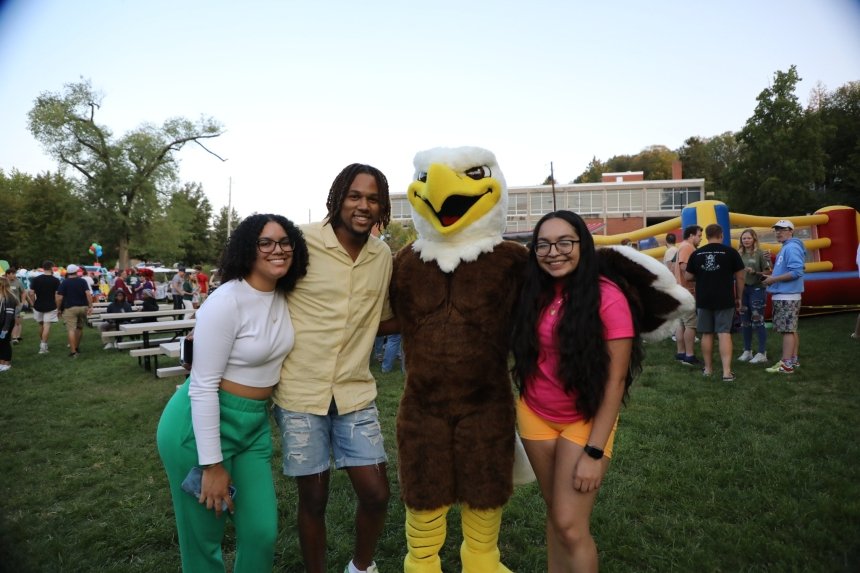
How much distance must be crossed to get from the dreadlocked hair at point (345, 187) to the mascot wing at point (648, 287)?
41.8 inches

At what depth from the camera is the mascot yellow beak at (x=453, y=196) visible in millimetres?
2420

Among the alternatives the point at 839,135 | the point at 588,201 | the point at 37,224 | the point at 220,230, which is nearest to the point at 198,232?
the point at 220,230

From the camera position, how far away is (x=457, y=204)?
251 centimetres

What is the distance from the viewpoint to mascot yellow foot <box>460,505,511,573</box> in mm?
2320

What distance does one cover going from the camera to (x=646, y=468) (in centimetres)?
390

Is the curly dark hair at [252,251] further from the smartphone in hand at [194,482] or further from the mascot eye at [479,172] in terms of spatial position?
the mascot eye at [479,172]

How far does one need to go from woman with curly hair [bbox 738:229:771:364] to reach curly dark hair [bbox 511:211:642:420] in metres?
6.28

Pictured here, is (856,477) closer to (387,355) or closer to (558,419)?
(558,419)

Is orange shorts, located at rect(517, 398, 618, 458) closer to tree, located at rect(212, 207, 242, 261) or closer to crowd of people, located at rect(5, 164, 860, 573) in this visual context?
crowd of people, located at rect(5, 164, 860, 573)

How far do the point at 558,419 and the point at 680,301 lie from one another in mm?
773

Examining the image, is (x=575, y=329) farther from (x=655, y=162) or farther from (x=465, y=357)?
(x=655, y=162)

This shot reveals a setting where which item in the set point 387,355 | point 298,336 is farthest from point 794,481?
point 387,355

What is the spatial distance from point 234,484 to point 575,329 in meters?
1.54

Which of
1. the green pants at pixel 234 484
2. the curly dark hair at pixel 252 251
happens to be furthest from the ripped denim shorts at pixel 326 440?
the curly dark hair at pixel 252 251
